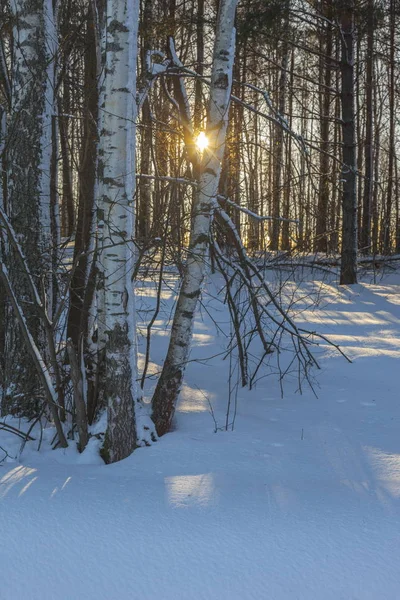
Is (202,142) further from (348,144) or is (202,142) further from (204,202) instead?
(348,144)

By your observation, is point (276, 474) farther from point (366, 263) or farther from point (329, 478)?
point (366, 263)

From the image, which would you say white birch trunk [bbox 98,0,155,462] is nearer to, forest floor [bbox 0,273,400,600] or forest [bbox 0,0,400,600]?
forest [bbox 0,0,400,600]

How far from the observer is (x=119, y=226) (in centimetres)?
342

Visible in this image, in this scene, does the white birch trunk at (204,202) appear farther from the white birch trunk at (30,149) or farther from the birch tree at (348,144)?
the birch tree at (348,144)

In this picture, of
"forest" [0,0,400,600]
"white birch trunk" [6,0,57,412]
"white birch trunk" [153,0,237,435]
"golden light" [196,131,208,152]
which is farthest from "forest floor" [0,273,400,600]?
"golden light" [196,131,208,152]

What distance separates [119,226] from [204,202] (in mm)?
793

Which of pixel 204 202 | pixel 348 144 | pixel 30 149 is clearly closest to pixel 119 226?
pixel 204 202

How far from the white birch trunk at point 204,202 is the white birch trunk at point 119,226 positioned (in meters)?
0.42

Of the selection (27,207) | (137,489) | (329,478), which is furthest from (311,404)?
(27,207)

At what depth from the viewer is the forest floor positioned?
2.21 m

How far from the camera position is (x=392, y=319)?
7.97 m

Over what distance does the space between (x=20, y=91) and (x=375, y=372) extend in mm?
3822

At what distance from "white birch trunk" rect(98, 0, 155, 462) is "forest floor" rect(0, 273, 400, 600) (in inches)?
11.3

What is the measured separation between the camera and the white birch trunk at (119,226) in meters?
3.30
